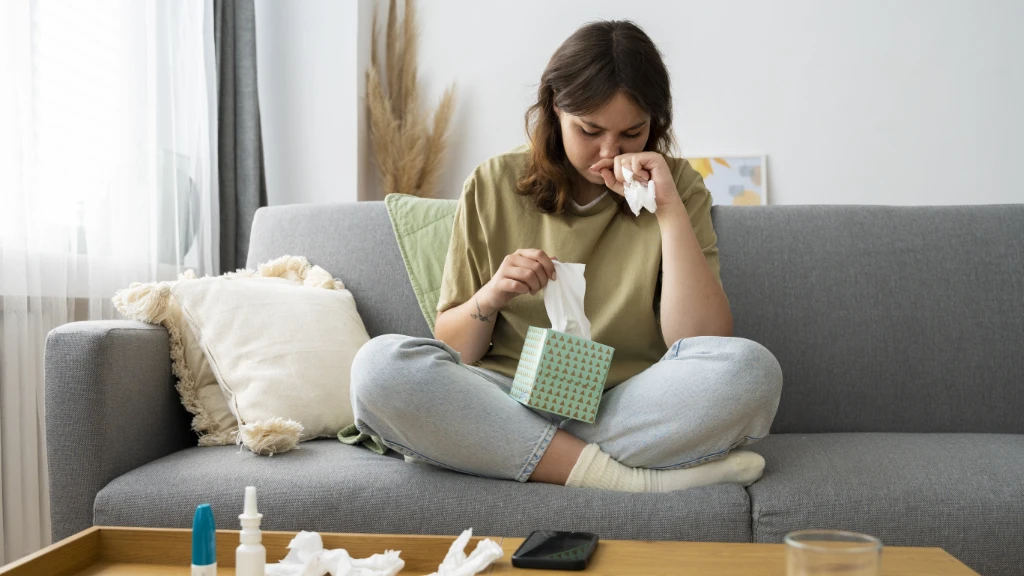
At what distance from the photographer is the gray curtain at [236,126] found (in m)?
2.76

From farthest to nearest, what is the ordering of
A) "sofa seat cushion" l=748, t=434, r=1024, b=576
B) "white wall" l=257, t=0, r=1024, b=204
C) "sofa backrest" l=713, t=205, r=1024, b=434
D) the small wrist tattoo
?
"white wall" l=257, t=0, r=1024, b=204, "sofa backrest" l=713, t=205, r=1024, b=434, the small wrist tattoo, "sofa seat cushion" l=748, t=434, r=1024, b=576

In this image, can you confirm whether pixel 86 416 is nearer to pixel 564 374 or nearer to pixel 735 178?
pixel 564 374

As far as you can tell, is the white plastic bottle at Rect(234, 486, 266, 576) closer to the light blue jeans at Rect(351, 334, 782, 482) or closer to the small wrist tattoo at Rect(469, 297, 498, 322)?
the light blue jeans at Rect(351, 334, 782, 482)

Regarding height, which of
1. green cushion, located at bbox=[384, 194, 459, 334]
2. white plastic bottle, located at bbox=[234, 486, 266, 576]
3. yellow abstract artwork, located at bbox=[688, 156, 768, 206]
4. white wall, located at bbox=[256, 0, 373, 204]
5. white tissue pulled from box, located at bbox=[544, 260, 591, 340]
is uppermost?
white wall, located at bbox=[256, 0, 373, 204]

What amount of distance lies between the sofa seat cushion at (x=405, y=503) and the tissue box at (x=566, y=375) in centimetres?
13

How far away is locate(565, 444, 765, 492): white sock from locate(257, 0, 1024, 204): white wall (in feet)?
6.26

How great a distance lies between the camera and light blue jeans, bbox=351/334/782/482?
4.08ft

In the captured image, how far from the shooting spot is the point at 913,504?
3.91 ft

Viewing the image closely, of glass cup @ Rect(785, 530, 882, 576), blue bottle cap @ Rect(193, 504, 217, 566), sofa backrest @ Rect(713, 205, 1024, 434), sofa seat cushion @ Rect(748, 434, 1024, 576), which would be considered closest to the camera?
glass cup @ Rect(785, 530, 882, 576)

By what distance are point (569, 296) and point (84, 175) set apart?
1.26 metres

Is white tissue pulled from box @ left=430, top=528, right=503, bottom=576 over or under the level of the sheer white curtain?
under

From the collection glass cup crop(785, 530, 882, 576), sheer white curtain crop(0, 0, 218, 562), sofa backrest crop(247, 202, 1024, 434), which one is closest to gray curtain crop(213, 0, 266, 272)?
sheer white curtain crop(0, 0, 218, 562)

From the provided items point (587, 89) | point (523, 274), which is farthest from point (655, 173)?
point (523, 274)

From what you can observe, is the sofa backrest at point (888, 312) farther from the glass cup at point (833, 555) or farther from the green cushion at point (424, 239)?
the glass cup at point (833, 555)
